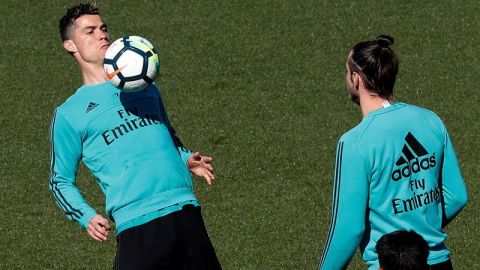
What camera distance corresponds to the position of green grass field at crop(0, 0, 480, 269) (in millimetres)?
10945

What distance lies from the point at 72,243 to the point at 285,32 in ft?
18.0

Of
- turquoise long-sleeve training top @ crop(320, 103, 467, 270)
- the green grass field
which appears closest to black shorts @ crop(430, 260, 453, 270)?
turquoise long-sleeve training top @ crop(320, 103, 467, 270)

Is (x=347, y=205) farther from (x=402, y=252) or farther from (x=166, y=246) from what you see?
(x=166, y=246)

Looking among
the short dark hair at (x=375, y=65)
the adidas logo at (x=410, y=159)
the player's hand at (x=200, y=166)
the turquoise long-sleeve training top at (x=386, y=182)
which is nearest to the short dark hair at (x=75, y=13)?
the player's hand at (x=200, y=166)

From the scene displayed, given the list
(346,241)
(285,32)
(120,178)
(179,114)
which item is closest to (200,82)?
(179,114)

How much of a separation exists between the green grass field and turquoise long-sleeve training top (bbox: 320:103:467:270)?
13.0 feet

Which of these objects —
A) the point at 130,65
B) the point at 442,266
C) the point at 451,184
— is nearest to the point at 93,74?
the point at 130,65

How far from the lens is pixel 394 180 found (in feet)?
20.3

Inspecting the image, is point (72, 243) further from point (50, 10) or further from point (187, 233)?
point (50, 10)

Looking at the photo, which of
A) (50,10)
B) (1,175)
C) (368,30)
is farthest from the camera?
(50,10)

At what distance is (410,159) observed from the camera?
6.22m

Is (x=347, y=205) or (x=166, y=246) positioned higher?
(x=347, y=205)

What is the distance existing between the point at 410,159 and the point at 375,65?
0.59 m

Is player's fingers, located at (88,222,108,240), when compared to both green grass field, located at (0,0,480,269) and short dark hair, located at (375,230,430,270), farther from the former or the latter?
green grass field, located at (0,0,480,269)
